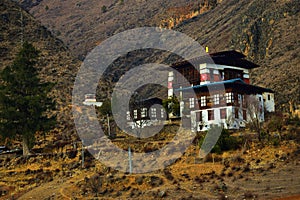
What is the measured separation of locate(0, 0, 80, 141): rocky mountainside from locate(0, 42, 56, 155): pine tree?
16.6 metres

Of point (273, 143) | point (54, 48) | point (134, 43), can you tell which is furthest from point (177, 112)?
point (134, 43)

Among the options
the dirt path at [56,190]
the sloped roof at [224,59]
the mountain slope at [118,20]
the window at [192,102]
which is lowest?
the dirt path at [56,190]

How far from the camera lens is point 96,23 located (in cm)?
18725

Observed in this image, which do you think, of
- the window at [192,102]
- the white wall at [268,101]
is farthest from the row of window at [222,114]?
the white wall at [268,101]

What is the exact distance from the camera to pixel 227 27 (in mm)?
129375

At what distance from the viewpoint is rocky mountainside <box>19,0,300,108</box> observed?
3656 inches

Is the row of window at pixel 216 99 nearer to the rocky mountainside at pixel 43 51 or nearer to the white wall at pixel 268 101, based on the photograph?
the white wall at pixel 268 101

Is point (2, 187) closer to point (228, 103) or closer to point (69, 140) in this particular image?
point (69, 140)

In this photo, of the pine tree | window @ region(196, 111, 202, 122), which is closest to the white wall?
window @ region(196, 111, 202, 122)

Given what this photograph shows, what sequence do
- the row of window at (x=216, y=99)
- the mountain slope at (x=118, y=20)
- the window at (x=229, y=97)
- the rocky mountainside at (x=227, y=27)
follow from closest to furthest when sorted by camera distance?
the window at (x=229, y=97)
the row of window at (x=216, y=99)
the rocky mountainside at (x=227, y=27)
the mountain slope at (x=118, y=20)

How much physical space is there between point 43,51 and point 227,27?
5021 centimetres

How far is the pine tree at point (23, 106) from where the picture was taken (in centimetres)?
5288

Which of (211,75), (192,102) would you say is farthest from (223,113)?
(211,75)

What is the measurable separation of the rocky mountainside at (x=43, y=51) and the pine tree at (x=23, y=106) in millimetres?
16604
